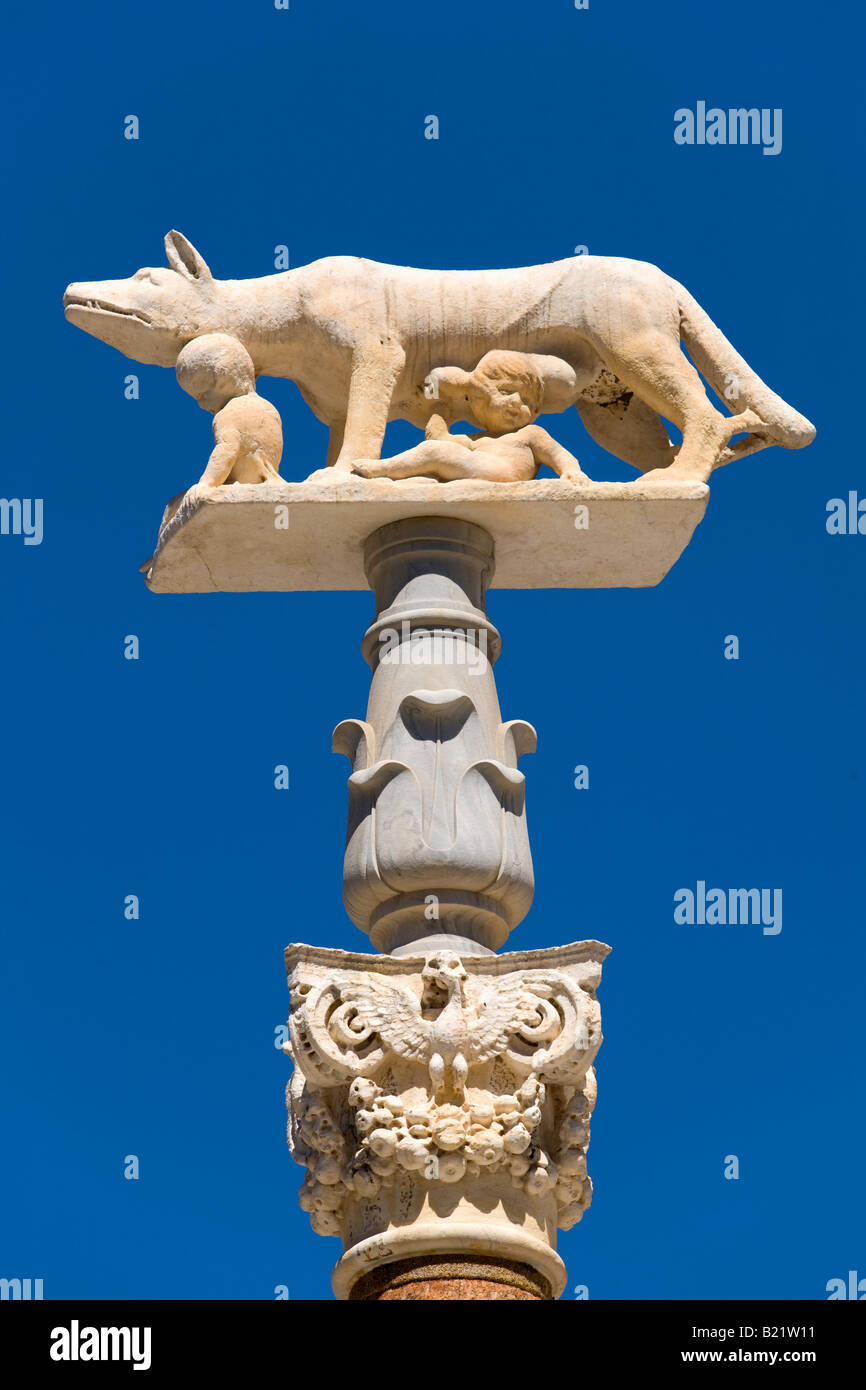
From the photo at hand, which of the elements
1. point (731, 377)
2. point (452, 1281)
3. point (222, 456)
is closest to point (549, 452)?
point (731, 377)

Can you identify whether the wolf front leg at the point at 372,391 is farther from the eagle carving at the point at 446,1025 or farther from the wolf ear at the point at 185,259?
the eagle carving at the point at 446,1025

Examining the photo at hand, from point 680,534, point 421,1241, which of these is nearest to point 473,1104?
point 421,1241

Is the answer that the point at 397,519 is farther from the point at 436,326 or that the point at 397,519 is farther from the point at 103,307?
the point at 103,307

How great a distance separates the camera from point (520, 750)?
13984 millimetres

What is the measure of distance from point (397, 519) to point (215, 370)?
5.15 ft

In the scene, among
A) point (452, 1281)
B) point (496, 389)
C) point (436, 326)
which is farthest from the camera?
point (436, 326)

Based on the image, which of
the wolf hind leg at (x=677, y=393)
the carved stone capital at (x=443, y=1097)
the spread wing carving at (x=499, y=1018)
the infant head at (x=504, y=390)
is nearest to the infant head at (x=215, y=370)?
the infant head at (x=504, y=390)

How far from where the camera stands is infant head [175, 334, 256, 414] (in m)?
14.8

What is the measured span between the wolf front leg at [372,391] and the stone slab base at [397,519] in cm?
49

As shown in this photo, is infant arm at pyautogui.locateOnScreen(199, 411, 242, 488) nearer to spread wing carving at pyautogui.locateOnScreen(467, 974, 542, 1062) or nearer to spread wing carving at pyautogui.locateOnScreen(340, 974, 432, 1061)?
spread wing carving at pyautogui.locateOnScreen(340, 974, 432, 1061)

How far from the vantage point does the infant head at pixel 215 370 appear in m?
14.8

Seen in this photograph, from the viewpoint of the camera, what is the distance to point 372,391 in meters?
14.8
